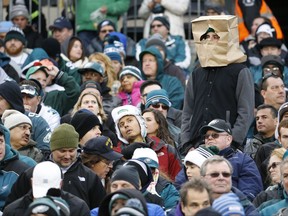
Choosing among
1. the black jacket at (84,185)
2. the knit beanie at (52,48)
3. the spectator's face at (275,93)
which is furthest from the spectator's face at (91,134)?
the knit beanie at (52,48)

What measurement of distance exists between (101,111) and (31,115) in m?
1.17

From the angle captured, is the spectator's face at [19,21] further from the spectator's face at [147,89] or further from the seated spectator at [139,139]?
the seated spectator at [139,139]

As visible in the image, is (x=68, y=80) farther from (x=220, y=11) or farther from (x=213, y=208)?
(x=213, y=208)

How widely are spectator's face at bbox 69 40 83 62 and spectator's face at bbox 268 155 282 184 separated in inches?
283

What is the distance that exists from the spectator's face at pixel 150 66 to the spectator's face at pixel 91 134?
4.47 meters

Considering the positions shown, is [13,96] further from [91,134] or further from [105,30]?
[105,30]

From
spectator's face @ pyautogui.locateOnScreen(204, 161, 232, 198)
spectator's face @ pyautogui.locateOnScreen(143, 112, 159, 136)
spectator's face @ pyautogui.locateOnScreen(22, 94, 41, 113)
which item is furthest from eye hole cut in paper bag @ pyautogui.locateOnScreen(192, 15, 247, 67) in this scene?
spectator's face @ pyautogui.locateOnScreen(204, 161, 232, 198)

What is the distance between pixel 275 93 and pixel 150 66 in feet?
8.07

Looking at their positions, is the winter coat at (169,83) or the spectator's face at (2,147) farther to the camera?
the winter coat at (169,83)

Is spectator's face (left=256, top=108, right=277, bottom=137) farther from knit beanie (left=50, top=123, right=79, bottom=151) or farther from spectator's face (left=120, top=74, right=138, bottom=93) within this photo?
knit beanie (left=50, top=123, right=79, bottom=151)

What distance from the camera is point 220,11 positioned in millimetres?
24438

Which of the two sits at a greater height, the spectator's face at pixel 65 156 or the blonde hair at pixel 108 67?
the spectator's face at pixel 65 156

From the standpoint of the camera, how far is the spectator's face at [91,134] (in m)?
17.7

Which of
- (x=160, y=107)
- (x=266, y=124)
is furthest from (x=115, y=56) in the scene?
(x=266, y=124)
